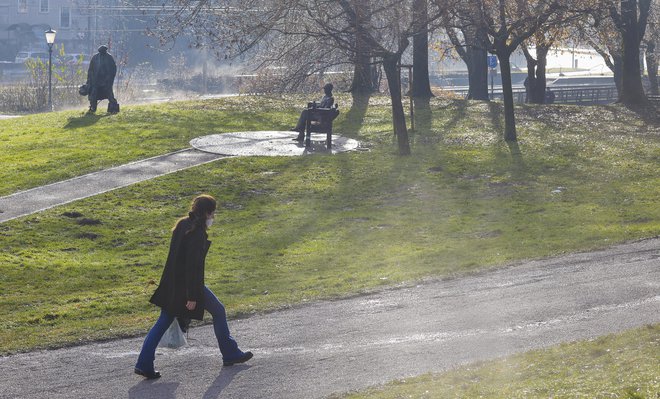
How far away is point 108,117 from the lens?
26.2 meters

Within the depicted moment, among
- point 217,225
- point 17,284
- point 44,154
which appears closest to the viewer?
point 17,284

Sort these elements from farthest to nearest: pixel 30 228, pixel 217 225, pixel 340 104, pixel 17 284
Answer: pixel 340 104
pixel 217 225
pixel 30 228
pixel 17 284

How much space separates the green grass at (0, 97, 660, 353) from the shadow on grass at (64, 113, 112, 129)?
0.12m

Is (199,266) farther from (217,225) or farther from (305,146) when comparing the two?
(305,146)

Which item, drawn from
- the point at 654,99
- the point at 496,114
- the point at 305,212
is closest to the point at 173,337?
the point at 305,212

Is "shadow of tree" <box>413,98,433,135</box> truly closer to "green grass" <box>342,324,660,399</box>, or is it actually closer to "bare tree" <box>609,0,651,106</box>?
"bare tree" <box>609,0,651,106</box>

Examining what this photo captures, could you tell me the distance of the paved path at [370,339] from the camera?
891 centimetres

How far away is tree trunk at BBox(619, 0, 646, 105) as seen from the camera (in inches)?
1325

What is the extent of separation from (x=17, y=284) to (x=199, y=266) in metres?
4.90

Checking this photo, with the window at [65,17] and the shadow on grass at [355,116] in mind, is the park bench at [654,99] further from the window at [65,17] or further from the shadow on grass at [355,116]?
the window at [65,17]

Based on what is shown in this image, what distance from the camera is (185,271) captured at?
920 cm

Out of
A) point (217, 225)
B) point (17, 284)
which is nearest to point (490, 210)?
point (217, 225)

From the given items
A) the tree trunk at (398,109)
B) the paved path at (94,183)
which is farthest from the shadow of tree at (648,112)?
the paved path at (94,183)

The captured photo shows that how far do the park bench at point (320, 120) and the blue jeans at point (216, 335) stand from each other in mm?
13675
